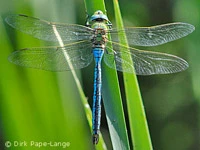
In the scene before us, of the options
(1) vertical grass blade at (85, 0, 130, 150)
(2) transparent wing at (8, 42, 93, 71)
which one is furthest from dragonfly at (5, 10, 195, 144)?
(1) vertical grass blade at (85, 0, 130, 150)

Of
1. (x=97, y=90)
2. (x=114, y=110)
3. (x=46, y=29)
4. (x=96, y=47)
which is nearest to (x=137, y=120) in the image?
(x=114, y=110)

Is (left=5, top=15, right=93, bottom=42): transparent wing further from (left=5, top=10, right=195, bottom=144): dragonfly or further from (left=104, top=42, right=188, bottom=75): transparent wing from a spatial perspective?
(left=104, top=42, right=188, bottom=75): transparent wing

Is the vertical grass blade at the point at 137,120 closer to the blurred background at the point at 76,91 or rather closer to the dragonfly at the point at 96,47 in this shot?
the dragonfly at the point at 96,47

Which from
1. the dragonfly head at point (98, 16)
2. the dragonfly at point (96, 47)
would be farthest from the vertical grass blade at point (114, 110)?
the dragonfly at point (96, 47)

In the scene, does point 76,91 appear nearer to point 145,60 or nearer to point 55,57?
point 55,57

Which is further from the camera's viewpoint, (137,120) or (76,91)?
(76,91)

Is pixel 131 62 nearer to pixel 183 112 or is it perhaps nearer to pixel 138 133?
pixel 138 133
